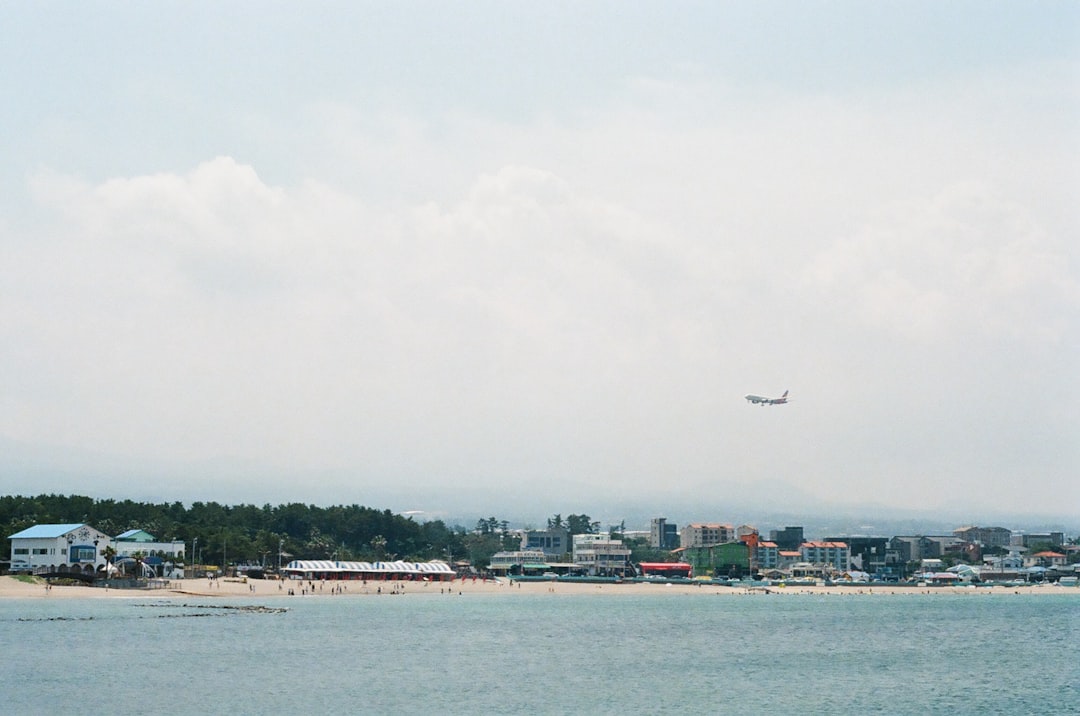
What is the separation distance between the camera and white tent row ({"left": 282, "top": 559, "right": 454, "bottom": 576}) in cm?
17125

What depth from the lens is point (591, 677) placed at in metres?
61.5

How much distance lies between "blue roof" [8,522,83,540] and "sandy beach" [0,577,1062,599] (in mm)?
7723

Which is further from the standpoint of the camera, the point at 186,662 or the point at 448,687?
the point at 186,662

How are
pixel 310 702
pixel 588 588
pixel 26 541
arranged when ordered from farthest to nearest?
pixel 588 588
pixel 26 541
pixel 310 702

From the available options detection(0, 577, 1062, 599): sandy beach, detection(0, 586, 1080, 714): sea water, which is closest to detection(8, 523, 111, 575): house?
detection(0, 577, 1062, 599): sandy beach

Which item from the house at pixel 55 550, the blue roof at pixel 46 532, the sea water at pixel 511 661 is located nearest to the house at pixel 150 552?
the house at pixel 55 550

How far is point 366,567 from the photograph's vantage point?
582ft

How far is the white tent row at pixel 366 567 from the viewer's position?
171 m

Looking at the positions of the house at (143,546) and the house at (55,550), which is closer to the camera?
the house at (55,550)

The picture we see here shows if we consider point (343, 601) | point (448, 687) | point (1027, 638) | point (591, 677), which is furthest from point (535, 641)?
point (343, 601)

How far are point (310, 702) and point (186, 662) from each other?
1603 cm

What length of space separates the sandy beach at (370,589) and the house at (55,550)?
679 cm

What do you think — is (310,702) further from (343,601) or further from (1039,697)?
(343,601)

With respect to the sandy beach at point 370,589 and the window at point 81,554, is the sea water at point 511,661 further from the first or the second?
the window at point 81,554
